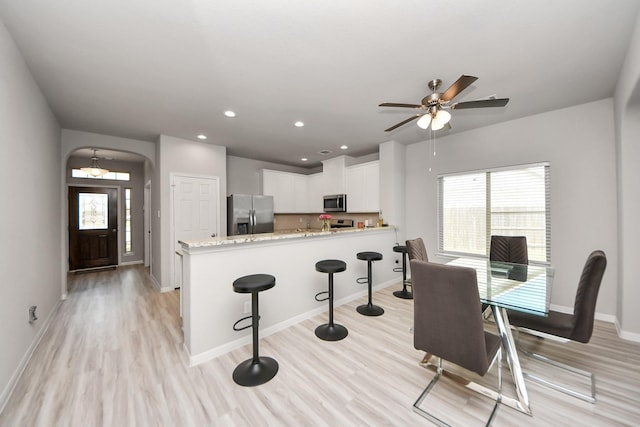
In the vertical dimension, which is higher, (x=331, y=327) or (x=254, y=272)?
(x=254, y=272)

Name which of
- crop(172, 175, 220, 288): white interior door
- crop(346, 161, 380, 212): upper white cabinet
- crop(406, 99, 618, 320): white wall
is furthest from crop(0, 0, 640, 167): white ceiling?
crop(346, 161, 380, 212): upper white cabinet

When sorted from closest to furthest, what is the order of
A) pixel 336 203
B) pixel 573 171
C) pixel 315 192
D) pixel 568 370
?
pixel 568 370 → pixel 573 171 → pixel 336 203 → pixel 315 192

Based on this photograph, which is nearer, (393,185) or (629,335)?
(629,335)

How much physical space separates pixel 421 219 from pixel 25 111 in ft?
17.6

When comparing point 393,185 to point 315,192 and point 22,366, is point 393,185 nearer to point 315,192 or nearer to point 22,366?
point 315,192

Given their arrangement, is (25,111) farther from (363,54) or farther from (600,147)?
(600,147)

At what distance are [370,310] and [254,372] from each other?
1.73 m

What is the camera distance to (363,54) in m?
2.04

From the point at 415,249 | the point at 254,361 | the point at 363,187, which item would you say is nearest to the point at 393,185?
the point at 363,187

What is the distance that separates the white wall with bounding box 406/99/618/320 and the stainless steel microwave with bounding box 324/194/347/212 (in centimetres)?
261

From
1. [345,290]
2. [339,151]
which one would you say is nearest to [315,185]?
[339,151]

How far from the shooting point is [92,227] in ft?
19.5

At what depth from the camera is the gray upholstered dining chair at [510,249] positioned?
3006mm

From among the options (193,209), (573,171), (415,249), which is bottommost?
(415,249)
